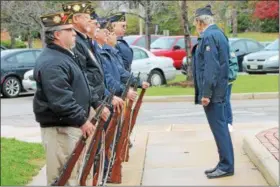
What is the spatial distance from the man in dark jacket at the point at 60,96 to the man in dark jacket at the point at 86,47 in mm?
A: 370

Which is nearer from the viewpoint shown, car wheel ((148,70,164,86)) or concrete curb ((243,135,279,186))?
concrete curb ((243,135,279,186))

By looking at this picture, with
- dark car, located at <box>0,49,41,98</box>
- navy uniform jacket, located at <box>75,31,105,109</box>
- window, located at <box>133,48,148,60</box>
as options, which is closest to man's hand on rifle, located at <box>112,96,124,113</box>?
navy uniform jacket, located at <box>75,31,105,109</box>

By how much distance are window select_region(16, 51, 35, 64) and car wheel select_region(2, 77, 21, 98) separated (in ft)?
2.70

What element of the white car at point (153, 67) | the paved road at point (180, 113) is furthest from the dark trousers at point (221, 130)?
the white car at point (153, 67)

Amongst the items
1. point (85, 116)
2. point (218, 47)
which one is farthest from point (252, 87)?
point (85, 116)

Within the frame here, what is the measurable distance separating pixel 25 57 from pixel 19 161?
13.3m

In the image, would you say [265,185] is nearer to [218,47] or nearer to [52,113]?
[218,47]

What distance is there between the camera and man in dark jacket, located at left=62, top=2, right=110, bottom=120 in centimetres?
607

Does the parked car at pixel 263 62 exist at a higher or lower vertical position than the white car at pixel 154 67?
lower

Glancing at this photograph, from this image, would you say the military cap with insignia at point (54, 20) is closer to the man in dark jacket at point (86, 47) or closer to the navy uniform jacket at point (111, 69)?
the man in dark jacket at point (86, 47)

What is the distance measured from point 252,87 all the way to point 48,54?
1291cm

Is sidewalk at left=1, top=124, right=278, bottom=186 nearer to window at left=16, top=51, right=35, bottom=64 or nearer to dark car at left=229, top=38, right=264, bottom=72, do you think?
window at left=16, top=51, right=35, bottom=64

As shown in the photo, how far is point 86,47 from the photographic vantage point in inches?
242

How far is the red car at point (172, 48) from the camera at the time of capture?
28156 millimetres
